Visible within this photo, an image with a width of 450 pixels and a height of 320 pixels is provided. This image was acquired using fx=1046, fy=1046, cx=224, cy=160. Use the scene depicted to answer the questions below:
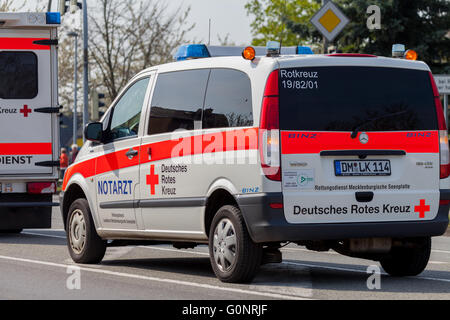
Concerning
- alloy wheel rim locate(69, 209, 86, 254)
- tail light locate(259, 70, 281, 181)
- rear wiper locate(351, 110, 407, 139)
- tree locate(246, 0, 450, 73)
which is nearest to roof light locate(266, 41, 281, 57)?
tail light locate(259, 70, 281, 181)

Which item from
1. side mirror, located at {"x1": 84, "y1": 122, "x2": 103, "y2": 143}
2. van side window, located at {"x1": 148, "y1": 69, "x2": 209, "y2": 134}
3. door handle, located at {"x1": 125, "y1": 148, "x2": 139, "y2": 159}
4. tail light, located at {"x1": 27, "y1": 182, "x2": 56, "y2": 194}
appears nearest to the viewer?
van side window, located at {"x1": 148, "y1": 69, "x2": 209, "y2": 134}

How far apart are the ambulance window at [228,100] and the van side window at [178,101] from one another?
5.1 inches

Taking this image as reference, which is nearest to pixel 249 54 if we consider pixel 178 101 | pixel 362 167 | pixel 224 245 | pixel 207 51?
pixel 178 101

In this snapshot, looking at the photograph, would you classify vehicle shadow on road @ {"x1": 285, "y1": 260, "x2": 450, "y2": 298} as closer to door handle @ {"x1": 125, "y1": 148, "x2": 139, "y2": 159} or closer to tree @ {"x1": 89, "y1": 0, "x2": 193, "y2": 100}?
door handle @ {"x1": 125, "y1": 148, "x2": 139, "y2": 159}

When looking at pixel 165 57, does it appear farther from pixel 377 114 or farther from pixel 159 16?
pixel 377 114

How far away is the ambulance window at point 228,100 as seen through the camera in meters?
8.75

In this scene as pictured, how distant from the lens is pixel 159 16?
43.7m

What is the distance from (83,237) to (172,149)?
1.99 meters

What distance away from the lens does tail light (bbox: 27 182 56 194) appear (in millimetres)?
14789

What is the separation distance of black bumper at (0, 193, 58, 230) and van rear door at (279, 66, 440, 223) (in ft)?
22.5

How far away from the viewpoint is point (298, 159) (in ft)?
27.9

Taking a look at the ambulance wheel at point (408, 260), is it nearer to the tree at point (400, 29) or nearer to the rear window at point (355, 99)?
the rear window at point (355, 99)

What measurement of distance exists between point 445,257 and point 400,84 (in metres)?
3.63

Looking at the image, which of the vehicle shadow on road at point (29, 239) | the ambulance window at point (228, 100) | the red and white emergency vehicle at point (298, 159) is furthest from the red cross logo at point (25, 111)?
the ambulance window at point (228, 100)
